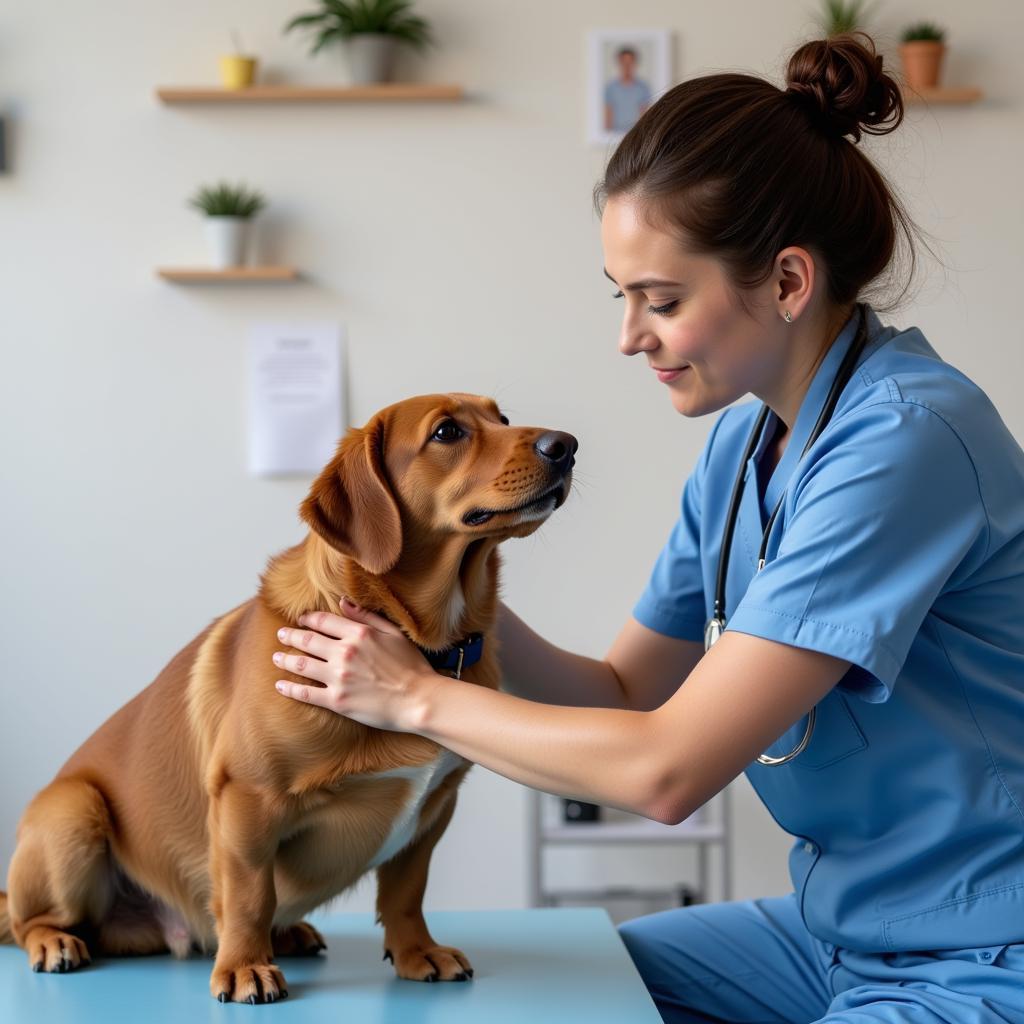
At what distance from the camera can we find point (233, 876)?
1244 millimetres

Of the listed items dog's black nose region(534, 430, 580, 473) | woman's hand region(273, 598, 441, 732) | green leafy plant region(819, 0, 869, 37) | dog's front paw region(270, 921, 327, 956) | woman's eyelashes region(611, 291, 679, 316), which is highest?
green leafy plant region(819, 0, 869, 37)

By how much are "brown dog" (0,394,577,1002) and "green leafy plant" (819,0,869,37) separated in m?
2.04

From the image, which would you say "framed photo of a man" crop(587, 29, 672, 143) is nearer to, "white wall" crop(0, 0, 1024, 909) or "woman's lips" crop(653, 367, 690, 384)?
"white wall" crop(0, 0, 1024, 909)

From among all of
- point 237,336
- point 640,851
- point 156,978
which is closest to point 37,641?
point 237,336

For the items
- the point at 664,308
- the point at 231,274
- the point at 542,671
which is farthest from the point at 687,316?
the point at 231,274

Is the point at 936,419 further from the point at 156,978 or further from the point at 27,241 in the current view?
the point at 27,241

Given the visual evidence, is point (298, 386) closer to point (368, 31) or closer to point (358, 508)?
point (368, 31)

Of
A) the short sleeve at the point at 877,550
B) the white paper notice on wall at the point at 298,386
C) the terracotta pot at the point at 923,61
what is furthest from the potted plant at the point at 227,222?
the short sleeve at the point at 877,550

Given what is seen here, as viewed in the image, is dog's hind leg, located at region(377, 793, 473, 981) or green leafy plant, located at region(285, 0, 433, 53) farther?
green leafy plant, located at region(285, 0, 433, 53)

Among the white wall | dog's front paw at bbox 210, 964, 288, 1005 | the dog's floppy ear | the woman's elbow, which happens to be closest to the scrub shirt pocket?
the woman's elbow

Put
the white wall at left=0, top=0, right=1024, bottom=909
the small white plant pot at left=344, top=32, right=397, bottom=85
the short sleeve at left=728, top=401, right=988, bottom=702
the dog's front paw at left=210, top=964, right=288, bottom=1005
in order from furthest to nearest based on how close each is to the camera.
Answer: the white wall at left=0, top=0, right=1024, bottom=909
the small white plant pot at left=344, top=32, right=397, bottom=85
the dog's front paw at left=210, top=964, right=288, bottom=1005
the short sleeve at left=728, top=401, right=988, bottom=702

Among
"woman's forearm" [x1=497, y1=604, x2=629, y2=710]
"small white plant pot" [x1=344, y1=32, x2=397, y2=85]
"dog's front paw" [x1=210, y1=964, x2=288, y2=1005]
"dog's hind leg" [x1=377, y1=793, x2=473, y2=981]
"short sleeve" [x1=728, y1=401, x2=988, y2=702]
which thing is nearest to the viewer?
"short sleeve" [x1=728, y1=401, x2=988, y2=702]

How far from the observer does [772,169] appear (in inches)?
49.0

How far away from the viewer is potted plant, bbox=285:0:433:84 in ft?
9.75
